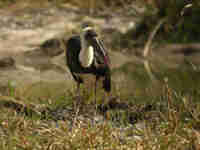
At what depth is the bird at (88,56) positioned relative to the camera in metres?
4.07

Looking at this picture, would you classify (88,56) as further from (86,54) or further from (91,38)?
(91,38)

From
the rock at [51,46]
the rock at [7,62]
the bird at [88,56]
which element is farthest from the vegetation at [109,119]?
the rock at [51,46]

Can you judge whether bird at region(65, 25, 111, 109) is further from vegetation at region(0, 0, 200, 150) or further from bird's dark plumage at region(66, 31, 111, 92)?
vegetation at region(0, 0, 200, 150)

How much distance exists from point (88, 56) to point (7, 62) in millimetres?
3259

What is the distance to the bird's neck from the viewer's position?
13.5ft

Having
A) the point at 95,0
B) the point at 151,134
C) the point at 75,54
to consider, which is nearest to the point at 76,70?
the point at 75,54

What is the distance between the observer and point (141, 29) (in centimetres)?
916

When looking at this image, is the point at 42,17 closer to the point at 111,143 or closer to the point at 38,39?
the point at 38,39

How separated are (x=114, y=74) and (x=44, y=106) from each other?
3090 mm

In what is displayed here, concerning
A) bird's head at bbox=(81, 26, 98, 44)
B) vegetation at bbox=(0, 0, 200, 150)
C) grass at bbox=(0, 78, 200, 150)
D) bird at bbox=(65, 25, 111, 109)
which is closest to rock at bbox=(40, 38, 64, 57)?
vegetation at bbox=(0, 0, 200, 150)

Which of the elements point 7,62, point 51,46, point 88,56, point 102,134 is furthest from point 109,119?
point 51,46

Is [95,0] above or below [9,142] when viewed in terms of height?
below

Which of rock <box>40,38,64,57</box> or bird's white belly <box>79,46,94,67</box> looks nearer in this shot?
bird's white belly <box>79,46,94,67</box>

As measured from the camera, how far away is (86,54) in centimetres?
417
